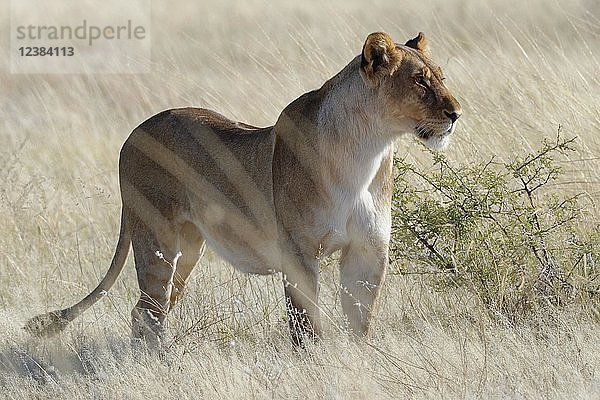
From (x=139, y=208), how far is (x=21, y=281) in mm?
1324

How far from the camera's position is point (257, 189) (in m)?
5.38

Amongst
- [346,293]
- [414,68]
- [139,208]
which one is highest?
[414,68]

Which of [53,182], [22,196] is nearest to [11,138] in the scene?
[53,182]

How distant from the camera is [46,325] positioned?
562 centimetres

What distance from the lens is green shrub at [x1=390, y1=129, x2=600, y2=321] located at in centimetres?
576

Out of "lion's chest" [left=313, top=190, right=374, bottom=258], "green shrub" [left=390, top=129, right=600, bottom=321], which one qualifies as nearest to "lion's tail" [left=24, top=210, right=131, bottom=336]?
"lion's chest" [left=313, top=190, right=374, bottom=258]

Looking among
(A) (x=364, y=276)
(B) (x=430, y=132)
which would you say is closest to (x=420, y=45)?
(B) (x=430, y=132)

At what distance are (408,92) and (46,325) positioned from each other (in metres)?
2.02

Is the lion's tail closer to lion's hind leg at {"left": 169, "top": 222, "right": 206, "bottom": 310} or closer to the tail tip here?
the tail tip

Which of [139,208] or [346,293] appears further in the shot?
[139,208]

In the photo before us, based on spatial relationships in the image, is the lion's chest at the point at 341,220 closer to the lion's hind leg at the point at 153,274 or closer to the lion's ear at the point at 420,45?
the lion's ear at the point at 420,45

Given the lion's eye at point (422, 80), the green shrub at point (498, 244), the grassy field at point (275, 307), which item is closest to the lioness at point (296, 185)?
the lion's eye at point (422, 80)

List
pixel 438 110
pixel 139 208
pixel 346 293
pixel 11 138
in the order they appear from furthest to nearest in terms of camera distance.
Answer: pixel 11 138 < pixel 139 208 < pixel 346 293 < pixel 438 110

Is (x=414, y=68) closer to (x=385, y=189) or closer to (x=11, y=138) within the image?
(x=385, y=189)
